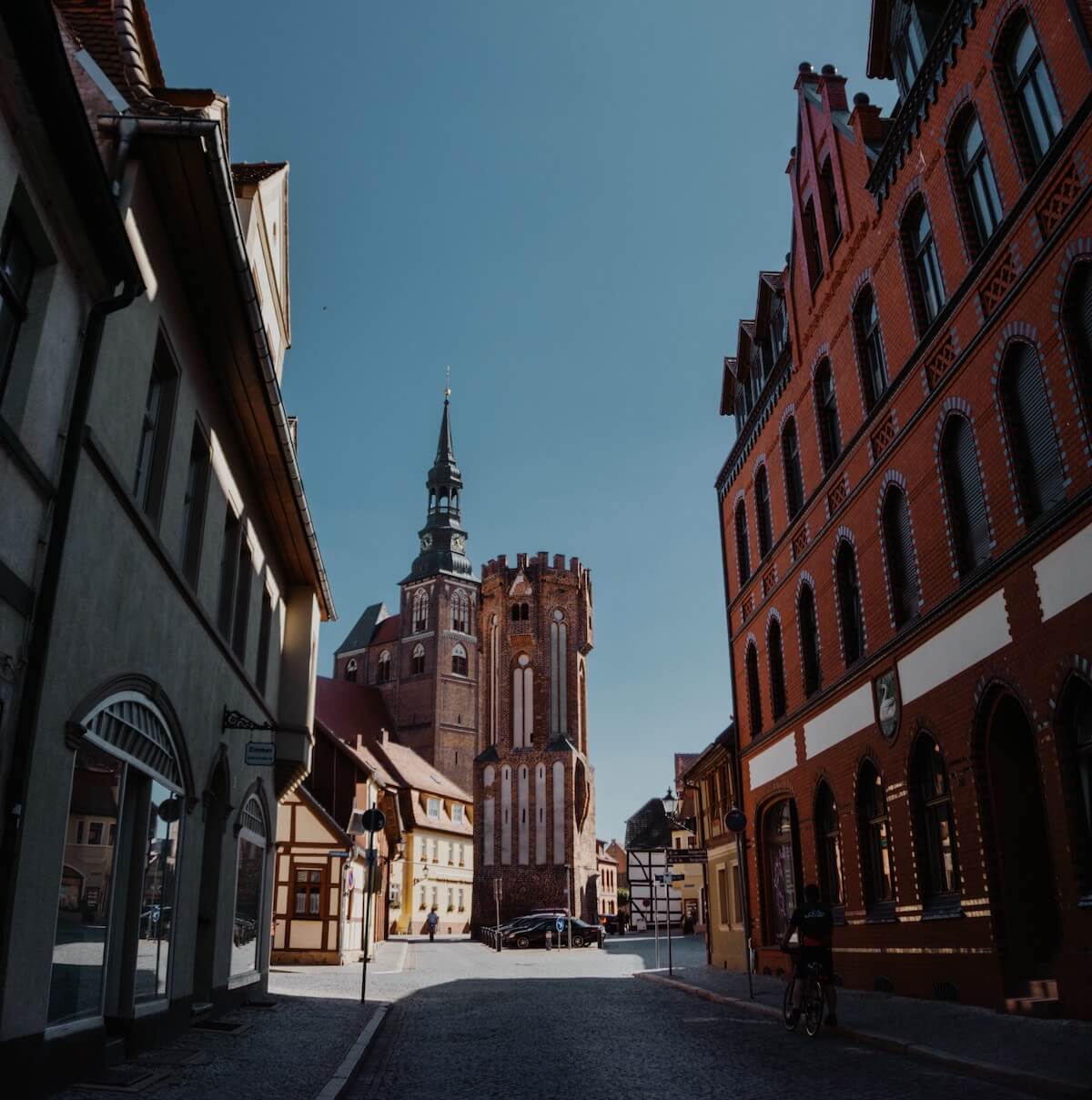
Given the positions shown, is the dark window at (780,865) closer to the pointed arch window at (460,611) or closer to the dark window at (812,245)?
the dark window at (812,245)

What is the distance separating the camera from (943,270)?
527 inches

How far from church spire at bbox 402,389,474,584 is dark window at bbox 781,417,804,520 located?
68871 millimetres

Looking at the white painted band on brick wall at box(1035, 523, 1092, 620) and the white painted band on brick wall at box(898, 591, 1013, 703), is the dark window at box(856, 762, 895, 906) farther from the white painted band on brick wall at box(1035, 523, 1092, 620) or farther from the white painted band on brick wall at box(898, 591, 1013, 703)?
the white painted band on brick wall at box(1035, 523, 1092, 620)

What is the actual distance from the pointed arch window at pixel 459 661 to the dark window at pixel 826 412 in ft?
232

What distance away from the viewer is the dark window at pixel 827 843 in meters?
18.2

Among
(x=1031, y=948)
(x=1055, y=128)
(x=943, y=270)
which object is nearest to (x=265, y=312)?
(x=943, y=270)

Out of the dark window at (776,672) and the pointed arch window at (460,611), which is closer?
the dark window at (776,672)

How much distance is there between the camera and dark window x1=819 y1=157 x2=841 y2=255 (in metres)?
18.5

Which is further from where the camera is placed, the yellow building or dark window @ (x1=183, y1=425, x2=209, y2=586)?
the yellow building

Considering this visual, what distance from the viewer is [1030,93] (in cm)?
1148

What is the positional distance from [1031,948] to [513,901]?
169 feet

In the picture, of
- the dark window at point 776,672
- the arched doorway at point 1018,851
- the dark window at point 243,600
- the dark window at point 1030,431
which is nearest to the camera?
the dark window at point 1030,431

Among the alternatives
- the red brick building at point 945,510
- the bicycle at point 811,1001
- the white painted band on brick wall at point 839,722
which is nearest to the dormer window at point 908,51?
the red brick building at point 945,510

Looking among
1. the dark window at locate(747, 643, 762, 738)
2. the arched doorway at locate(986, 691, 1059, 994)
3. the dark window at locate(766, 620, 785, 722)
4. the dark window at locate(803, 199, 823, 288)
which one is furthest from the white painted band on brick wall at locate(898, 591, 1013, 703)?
the dark window at locate(747, 643, 762, 738)
